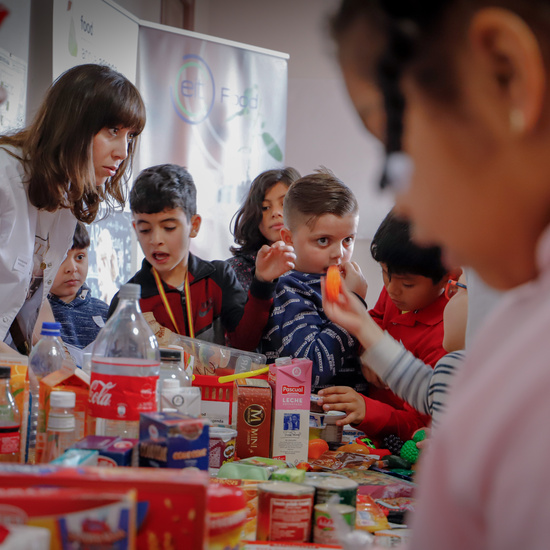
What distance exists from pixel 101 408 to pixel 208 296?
1341 millimetres

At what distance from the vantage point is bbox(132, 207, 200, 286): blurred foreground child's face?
2199mm

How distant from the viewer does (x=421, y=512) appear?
0.38m

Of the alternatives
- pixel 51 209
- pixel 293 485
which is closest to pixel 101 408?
pixel 293 485

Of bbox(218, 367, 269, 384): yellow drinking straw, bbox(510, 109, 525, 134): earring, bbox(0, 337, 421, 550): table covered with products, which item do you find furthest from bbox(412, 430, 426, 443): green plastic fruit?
bbox(510, 109, 525, 134): earring

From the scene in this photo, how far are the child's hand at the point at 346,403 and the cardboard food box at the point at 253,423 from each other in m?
0.25

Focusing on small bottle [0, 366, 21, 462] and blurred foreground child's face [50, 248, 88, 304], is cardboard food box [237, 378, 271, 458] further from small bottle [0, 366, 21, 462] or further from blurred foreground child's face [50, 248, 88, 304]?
blurred foreground child's face [50, 248, 88, 304]

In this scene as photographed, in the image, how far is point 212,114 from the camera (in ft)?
12.4

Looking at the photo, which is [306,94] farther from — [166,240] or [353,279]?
[353,279]

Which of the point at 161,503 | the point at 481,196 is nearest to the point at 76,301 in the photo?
the point at 161,503

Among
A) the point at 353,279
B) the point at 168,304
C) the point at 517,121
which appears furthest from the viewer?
the point at 168,304

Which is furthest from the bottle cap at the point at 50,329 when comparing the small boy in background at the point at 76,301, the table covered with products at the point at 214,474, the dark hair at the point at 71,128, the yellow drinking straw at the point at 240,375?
the small boy in background at the point at 76,301

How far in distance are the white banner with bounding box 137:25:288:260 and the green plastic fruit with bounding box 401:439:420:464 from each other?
2496 mm

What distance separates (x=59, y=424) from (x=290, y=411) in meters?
0.57

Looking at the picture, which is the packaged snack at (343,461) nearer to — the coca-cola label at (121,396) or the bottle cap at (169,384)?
the bottle cap at (169,384)
